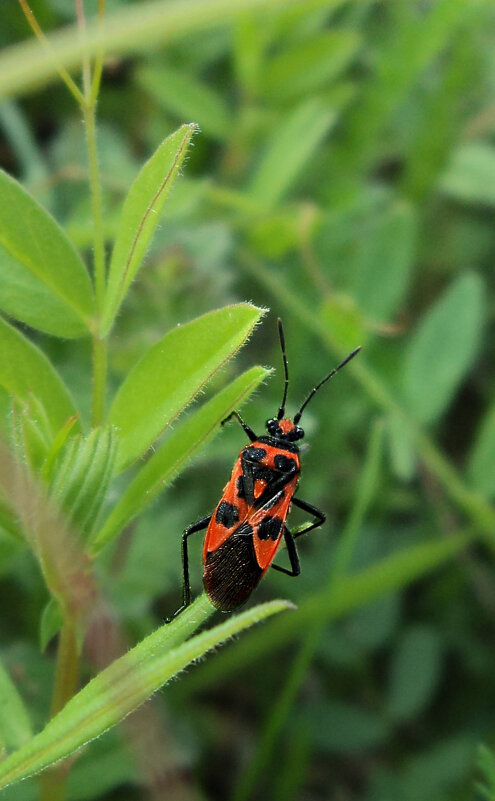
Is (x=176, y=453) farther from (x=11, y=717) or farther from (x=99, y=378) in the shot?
(x=11, y=717)

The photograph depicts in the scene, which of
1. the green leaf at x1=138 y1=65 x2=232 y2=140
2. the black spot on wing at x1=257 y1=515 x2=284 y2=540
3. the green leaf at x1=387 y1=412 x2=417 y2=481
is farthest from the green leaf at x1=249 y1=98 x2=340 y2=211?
the black spot on wing at x1=257 y1=515 x2=284 y2=540

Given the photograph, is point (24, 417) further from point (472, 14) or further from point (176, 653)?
point (472, 14)

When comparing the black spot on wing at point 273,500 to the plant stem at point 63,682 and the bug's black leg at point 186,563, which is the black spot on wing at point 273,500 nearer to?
the bug's black leg at point 186,563

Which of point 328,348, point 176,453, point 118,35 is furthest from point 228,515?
point 328,348

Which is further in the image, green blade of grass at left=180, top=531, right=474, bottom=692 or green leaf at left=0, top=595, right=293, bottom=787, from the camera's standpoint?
green blade of grass at left=180, top=531, right=474, bottom=692

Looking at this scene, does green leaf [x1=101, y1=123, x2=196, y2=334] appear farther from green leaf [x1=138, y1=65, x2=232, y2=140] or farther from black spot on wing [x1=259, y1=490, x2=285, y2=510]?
green leaf [x1=138, y1=65, x2=232, y2=140]

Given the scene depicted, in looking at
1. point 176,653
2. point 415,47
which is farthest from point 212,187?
point 176,653
